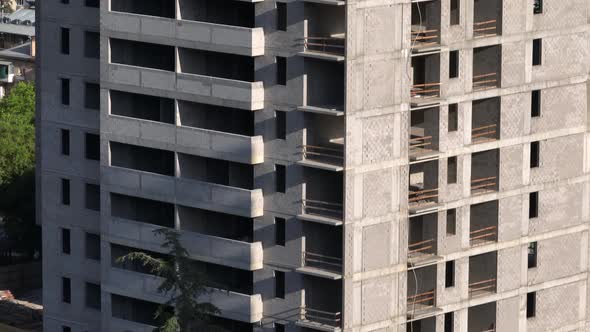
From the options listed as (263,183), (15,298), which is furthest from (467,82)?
(15,298)

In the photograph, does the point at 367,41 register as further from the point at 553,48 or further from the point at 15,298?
the point at 15,298

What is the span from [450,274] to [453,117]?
771 centimetres

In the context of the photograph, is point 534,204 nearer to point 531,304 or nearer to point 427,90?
point 531,304

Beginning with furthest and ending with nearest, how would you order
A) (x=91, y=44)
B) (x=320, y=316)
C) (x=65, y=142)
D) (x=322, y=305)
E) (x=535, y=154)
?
(x=65, y=142) → (x=91, y=44) → (x=535, y=154) → (x=322, y=305) → (x=320, y=316)

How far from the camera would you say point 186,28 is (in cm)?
11031

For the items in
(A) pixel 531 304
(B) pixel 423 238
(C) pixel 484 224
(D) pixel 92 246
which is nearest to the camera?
(B) pixel 423 238

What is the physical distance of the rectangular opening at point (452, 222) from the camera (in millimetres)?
113000

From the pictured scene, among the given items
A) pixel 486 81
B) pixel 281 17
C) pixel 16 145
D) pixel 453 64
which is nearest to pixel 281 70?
pixel 281 17

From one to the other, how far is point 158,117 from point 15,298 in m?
34.3

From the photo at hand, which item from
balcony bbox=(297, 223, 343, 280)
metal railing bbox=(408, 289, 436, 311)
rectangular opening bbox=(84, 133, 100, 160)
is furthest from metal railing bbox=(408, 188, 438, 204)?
rectangular opening bbox=(84, 133, 100, 160)

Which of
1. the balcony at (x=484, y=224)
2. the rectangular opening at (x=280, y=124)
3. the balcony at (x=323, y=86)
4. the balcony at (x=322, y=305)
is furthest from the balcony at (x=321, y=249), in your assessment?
the balcony at (x=484, y=224)

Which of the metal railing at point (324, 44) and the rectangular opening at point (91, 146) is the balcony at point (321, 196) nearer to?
the metal railing at point (324, 44)

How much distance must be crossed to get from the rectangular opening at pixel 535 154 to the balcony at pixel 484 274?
16.3 ft

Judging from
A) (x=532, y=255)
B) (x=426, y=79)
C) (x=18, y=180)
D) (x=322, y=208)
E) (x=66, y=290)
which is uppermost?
(x=426, y=79)
